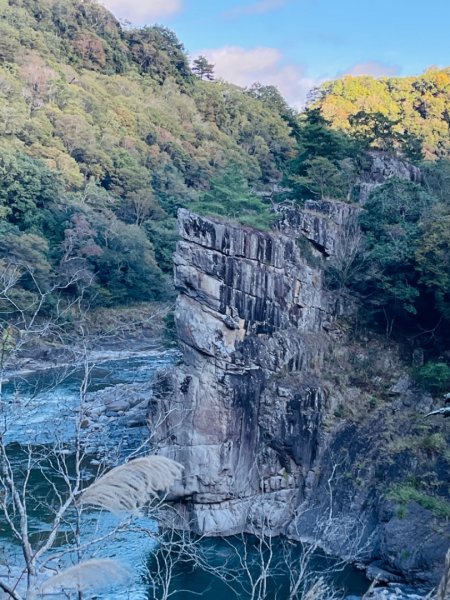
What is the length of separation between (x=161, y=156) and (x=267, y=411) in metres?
33.9

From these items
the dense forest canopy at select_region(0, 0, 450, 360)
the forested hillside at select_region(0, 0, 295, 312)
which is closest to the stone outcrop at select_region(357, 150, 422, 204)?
the dense forest canopy at select_region(0, 0, 450, 360)

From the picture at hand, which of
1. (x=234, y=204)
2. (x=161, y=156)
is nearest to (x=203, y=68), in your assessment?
(x=161, y=156)

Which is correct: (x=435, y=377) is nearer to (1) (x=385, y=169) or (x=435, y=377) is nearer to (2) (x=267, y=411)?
(2) (x=267, y=411)

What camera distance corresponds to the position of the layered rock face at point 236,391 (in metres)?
16.1

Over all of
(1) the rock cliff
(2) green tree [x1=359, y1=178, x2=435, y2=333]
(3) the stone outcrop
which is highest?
(3) the stone outcrop

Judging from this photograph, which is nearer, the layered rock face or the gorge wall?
the gorge wall

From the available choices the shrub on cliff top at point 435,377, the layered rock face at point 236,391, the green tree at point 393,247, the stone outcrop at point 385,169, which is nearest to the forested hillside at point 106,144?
the layered rock face at point 236,391

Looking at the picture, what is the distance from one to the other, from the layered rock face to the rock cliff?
28mm

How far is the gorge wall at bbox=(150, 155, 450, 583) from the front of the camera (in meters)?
15.8

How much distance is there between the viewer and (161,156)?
47188mm

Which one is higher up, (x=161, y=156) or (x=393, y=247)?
(x=161, y=156)

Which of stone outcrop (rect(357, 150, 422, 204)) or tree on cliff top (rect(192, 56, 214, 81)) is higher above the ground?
tree on cliff top (rect(192, 56, 214, 81))

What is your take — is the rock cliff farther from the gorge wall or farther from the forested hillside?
the forested hillside

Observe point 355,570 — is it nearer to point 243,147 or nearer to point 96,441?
point 96,441
